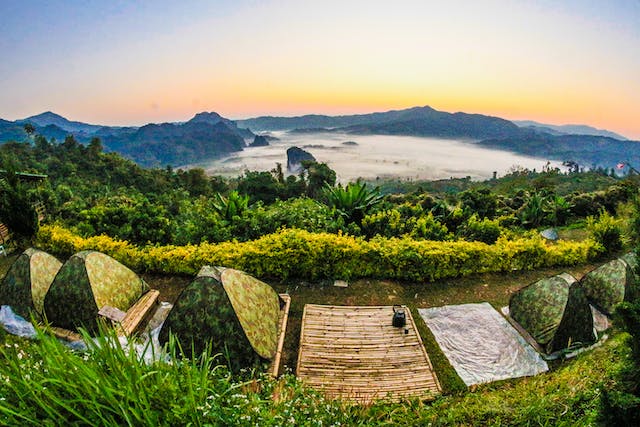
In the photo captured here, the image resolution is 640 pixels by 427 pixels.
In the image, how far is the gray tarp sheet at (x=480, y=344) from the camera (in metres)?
4.59

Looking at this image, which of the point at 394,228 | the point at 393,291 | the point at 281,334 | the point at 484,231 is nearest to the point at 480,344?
the point at 393,291

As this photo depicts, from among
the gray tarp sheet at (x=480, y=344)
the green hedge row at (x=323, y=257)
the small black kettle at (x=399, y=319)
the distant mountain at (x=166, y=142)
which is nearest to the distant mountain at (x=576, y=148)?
the distant mountain at (x=166, y=142)

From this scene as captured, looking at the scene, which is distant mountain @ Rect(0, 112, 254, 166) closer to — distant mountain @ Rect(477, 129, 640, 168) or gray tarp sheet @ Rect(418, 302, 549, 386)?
distant mountain @ Rect(477, 129, 640, 168)

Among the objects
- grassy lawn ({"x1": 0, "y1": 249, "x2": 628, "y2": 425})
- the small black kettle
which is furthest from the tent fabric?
the small black kettle

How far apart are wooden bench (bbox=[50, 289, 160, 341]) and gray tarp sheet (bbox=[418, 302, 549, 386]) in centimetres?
417

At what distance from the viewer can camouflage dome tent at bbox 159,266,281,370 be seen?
14.3 feet

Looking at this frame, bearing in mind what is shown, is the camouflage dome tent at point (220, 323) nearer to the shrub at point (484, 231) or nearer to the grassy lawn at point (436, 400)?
the grassy lawn at point (436, 400)

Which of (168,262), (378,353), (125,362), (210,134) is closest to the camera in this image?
(125,362)

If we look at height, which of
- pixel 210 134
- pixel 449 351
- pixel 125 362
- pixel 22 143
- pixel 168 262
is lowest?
pixel 449 351

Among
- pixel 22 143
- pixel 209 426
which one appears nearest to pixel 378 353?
pixel 209 426

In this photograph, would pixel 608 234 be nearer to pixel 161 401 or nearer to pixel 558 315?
pixel 558 315

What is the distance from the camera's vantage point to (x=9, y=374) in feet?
6.42

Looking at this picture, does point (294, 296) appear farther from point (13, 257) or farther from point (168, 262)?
point (13, 257)

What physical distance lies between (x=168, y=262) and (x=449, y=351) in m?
4.93
